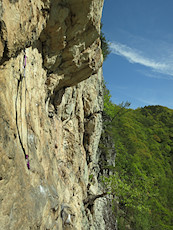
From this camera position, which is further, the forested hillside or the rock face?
the forested hillside

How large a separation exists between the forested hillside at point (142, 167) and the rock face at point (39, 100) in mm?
13649

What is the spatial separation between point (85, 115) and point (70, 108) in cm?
465

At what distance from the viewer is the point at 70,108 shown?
14.0 m

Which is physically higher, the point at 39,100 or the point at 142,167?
the point at 39,100

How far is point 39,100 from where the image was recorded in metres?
8.02

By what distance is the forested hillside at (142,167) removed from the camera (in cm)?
2636

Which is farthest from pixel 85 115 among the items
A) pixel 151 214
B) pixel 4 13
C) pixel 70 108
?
pixel 151 214

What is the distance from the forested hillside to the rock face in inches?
537

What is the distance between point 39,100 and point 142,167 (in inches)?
1458

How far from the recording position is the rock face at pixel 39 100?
4.41m

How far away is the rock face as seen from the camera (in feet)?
14.5

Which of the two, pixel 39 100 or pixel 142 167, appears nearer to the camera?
pixel 39 100

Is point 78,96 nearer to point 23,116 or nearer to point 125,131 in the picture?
point 23,116

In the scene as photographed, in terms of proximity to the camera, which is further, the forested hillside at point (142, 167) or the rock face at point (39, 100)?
the forested hillside at point (142, 167)
